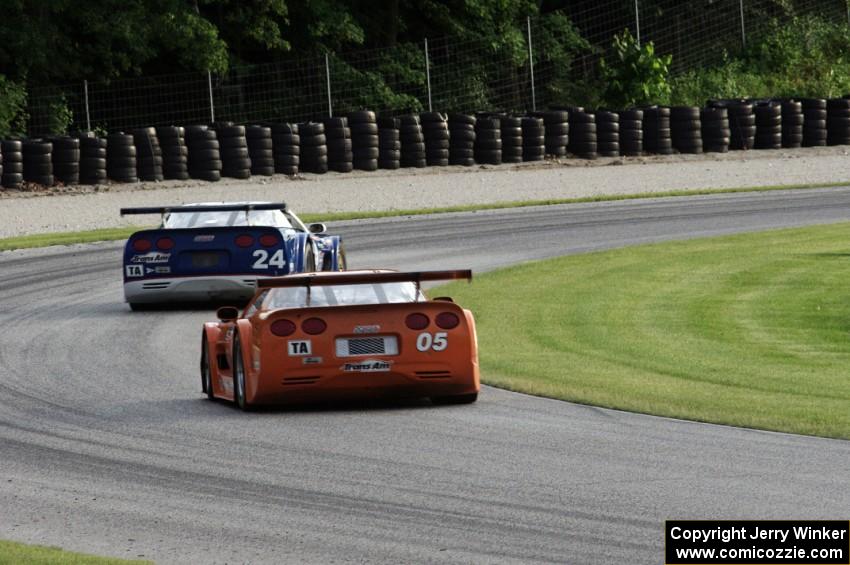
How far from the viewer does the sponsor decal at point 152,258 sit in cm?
1811

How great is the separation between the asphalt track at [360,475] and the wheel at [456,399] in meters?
0.10

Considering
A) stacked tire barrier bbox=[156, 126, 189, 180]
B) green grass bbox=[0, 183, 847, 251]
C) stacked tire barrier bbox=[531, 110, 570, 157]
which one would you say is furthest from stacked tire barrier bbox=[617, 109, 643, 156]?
stacked tire barrier bbox=[156, 126, 189, 180]

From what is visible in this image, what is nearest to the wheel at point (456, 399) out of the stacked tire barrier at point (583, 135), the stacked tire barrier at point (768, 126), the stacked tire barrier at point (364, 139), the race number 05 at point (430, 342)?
the race number 05 at point (430, 342)

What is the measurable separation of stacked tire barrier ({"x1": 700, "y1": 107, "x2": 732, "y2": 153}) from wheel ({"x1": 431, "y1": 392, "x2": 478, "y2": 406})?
28.4m

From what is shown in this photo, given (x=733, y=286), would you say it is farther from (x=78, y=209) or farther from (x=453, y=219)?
(x=78, y=209)

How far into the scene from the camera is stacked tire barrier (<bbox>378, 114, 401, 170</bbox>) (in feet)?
120

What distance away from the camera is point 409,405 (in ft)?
38.7

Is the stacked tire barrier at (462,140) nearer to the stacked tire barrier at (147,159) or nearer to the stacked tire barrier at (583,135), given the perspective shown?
the stacked tire barrier at (583,135)

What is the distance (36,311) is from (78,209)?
1354cm

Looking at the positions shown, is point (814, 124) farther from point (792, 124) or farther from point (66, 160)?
point (66, 160)

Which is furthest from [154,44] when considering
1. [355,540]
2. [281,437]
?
[355,540]

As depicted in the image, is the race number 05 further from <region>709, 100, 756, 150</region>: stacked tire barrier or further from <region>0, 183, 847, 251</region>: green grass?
<region>709, 100, 756, 150</region>: stacked tire barrier

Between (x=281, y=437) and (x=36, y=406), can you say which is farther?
(x=36, y=406)

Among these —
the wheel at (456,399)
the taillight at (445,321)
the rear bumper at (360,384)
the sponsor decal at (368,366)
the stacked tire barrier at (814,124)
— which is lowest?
the wheel at (456,399)
